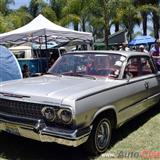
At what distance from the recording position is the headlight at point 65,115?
4402 mm

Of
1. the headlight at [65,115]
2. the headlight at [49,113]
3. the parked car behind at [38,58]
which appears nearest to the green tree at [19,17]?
the parked car behind at [38,58]

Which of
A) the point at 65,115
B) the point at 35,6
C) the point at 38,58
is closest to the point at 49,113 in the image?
the point at 65,115

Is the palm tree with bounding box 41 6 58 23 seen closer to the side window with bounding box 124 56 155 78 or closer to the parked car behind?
the parked car behind

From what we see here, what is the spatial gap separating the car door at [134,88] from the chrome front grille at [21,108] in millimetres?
1482

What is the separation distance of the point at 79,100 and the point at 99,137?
33.5 inches

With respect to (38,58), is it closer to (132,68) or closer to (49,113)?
(132,68)

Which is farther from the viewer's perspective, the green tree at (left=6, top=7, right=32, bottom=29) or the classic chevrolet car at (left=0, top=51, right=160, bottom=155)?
the green tree at (left=6, top=7, right=32, bottom=29)

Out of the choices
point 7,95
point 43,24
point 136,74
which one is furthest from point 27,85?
point 43,24

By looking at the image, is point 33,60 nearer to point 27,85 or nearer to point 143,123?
point 143,123

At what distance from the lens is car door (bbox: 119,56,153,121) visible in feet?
18.8

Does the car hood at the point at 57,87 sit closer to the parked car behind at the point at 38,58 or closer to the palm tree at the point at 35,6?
the parked car behind at the point at 38,58

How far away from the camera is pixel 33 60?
14211mm

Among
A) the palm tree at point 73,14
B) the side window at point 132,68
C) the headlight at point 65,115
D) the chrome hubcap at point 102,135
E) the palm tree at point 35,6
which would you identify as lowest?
the chrome hubcap at point 102,135

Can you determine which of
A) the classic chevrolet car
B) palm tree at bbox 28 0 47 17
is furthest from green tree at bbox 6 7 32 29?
the classic chevrolet car
